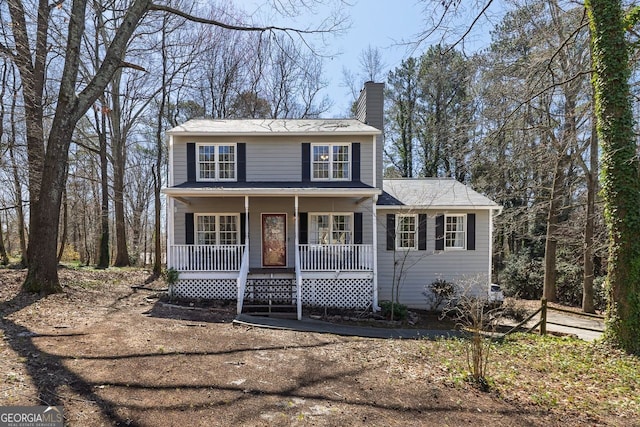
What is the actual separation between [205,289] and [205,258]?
1.00 metres

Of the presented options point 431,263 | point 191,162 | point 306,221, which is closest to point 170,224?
point 191,162

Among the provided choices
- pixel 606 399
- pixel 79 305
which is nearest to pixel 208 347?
pixel 79 305

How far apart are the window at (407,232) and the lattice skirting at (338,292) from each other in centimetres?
244

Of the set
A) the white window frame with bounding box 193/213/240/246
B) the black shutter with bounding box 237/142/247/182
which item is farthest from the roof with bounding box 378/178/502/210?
the white window frame with bounding box 193/213/240/246

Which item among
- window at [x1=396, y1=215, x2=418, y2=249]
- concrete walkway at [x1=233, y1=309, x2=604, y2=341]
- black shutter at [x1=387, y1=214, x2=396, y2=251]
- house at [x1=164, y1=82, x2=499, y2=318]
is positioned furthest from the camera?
window at [x1=396, y1=215, x2=418, y2=249]

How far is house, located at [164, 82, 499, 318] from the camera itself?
11.1 m

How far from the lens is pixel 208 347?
604cm

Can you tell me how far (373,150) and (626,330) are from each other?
8254 mm

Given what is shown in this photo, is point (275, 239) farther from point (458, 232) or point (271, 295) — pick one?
point (458, 232)

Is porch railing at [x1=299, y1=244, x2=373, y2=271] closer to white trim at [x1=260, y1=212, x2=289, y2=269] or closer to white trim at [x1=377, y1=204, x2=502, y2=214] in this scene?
white trim at [x1=260, y1=212, x2=289, y2=269]

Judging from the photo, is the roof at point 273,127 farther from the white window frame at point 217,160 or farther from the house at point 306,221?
the white window frame at point 217,160

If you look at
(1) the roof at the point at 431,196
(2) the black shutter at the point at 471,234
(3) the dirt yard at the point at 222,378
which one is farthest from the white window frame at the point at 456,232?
(3) the dirt yard at the point at 222,378

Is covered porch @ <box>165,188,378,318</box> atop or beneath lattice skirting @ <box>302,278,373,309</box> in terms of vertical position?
Answer: atop

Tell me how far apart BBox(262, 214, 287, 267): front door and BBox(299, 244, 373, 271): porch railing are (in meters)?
1.29
